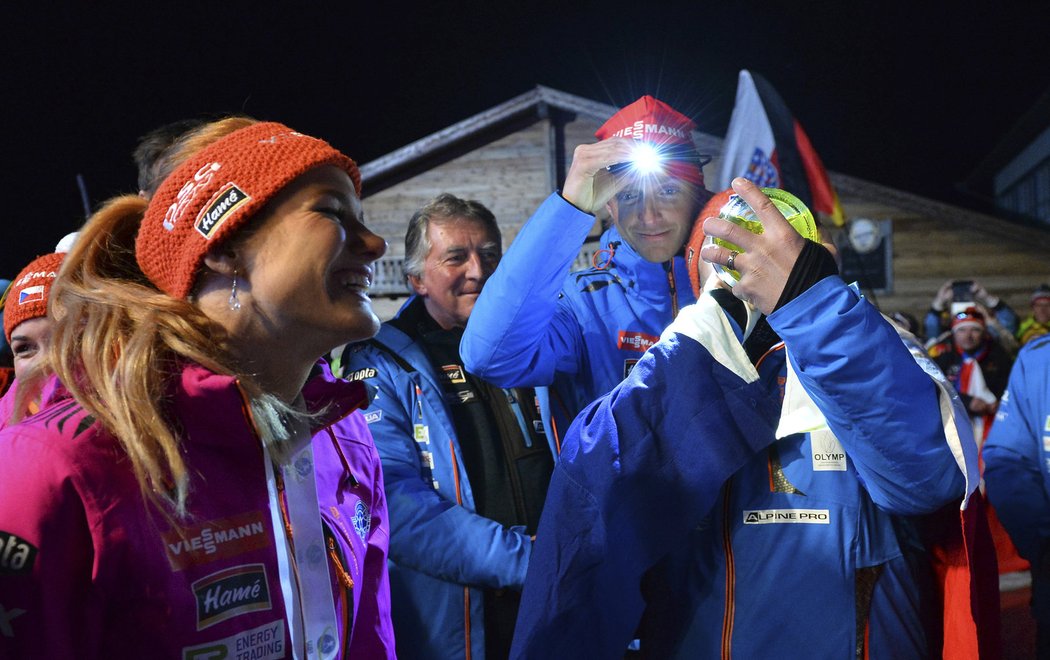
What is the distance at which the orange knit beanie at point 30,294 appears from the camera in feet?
8.73

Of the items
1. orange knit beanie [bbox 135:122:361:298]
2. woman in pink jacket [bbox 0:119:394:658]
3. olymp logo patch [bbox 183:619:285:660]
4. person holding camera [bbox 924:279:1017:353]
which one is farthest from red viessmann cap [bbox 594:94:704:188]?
person holding camera [bbox 924:279:1017:353]

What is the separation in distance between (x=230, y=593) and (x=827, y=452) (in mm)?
1185

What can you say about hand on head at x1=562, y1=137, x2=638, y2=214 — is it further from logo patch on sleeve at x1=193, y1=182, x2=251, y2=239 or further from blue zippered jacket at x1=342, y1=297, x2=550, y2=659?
logo patch on sleeve at x1=193, y1=182, x2=251, y2=239

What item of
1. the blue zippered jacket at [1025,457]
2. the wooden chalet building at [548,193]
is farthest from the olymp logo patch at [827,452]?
the wooden chalet building at [548,193]

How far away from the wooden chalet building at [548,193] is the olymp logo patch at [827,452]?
1040 centimetres

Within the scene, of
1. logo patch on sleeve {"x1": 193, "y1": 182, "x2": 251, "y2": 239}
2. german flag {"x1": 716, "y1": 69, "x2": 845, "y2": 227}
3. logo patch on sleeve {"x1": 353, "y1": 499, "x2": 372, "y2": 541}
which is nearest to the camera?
logo patch on sleeve {"x1": 193, "y1": 182, "x2": 251, "y2": 239}

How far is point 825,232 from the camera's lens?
2.15 metres

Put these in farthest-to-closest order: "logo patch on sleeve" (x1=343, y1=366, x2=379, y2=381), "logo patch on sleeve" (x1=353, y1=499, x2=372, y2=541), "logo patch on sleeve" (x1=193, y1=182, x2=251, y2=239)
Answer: "logo patch on sleeve" (x1=343, y1=366, x2=379, y2=381), "logo patch on sleeve" (x1=353, y1=499, x2=372, y2=541), "logo patch on sleeve" (x1=193, y1=182, x2=251, y2=239)

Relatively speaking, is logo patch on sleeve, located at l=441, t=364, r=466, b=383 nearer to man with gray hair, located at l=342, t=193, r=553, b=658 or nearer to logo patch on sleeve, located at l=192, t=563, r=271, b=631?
man with gray hair, located at l=342, t=193, r=553, b=658

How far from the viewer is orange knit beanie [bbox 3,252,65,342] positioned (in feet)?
8.73

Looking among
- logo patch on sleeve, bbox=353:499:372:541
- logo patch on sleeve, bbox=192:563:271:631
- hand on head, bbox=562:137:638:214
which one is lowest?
logo patch on sleeve, bbox=192:563:271:631

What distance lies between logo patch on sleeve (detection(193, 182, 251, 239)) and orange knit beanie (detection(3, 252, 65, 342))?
Result: 159cm

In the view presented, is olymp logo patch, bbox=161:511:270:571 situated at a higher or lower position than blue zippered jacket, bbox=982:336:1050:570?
lower

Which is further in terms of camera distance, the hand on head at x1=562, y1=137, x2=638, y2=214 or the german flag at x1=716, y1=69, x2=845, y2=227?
the german flag at x1=716, y1=69, x2=845, y2=227
